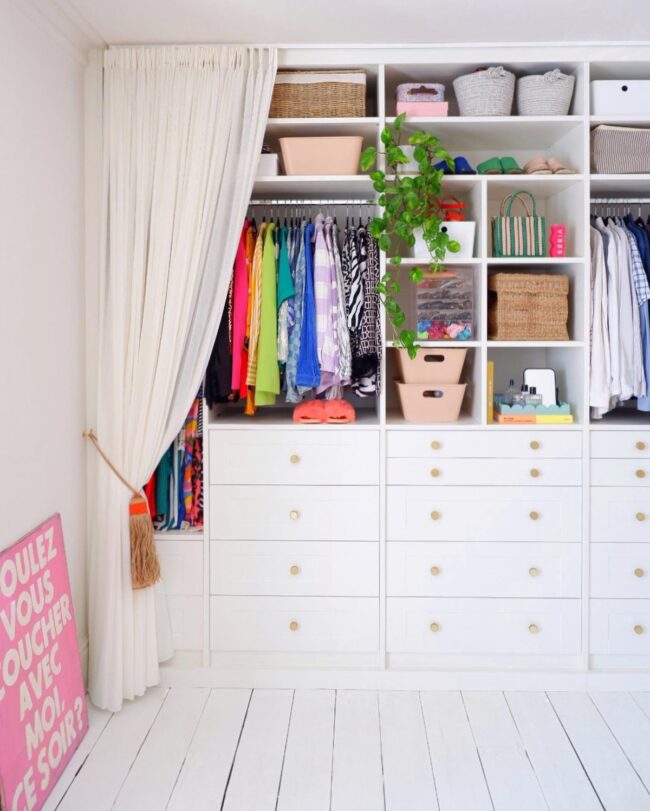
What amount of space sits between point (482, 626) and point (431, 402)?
93 centimetres

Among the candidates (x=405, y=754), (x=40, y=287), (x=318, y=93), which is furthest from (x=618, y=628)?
(x=40, y=287)

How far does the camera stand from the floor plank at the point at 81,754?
2.40 meters

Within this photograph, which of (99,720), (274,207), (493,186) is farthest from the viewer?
(274,207)

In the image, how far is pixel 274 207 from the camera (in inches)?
141

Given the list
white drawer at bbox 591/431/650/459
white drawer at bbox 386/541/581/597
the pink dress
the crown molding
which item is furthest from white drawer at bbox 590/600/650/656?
Answer: the crown molding

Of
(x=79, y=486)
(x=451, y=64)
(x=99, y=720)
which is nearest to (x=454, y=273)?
(x=451, y=64)

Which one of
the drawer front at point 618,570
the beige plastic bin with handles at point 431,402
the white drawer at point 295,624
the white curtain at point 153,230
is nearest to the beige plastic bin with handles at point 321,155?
the white curtain at point 153,230

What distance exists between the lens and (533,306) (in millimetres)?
3176

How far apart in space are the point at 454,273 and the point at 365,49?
94 centimetres

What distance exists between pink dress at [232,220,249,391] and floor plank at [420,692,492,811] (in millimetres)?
1480

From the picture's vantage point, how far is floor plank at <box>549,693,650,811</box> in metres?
2.40

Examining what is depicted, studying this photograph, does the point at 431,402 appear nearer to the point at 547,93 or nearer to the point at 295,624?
the point at 295,624

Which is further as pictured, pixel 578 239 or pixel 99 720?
pixel 578 239

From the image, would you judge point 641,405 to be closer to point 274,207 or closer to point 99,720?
point 274,207
